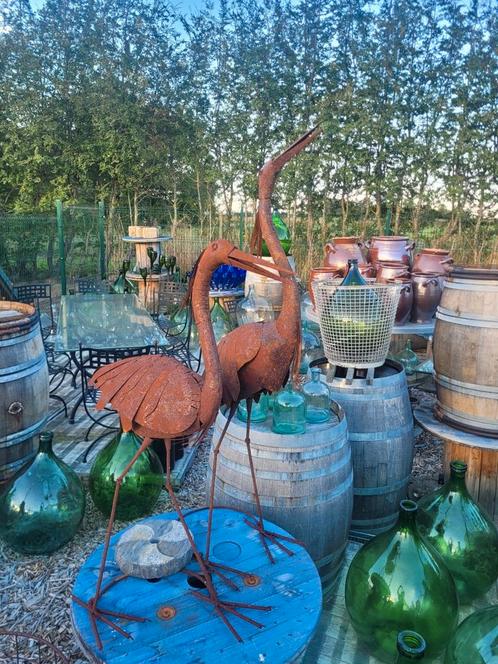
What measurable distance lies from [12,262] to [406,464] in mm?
9395

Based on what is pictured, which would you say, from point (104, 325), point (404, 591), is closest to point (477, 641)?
point (404, 591)

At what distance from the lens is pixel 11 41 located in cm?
1192

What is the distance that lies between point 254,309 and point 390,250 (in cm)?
137

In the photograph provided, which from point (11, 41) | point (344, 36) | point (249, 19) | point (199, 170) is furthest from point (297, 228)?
point (11, 41)

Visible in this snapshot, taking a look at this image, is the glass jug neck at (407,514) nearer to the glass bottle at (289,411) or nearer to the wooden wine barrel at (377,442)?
the glass bottle at (289,411)

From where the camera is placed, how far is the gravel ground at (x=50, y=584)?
82.7 inches

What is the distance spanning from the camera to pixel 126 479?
275 centimetres

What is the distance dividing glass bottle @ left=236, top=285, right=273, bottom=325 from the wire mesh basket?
6.32 ft

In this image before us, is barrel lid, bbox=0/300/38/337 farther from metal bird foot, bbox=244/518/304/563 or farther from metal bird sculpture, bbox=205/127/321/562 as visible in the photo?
metal bird foot, bbox=244/518/304/563

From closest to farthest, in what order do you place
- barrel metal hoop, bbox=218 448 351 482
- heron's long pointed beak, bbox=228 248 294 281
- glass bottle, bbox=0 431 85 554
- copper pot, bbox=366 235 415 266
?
heron's long pointed beak, bbox=228 248 294 281 → barrel metal hoop, bbox=218 448 351 482 → glass bottle, bbox=0 431 85 554 → copper pot, bbox=366 235 415 266

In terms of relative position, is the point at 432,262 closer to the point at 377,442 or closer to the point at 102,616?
the point at 377,442

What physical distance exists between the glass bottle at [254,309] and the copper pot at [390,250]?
1079mm

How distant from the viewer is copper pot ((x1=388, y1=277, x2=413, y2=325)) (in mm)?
3463

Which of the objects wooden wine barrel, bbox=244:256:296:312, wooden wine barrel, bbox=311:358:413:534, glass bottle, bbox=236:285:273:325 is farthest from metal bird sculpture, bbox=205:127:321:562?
wooden wine barrel, bbox=244:256:296:312
